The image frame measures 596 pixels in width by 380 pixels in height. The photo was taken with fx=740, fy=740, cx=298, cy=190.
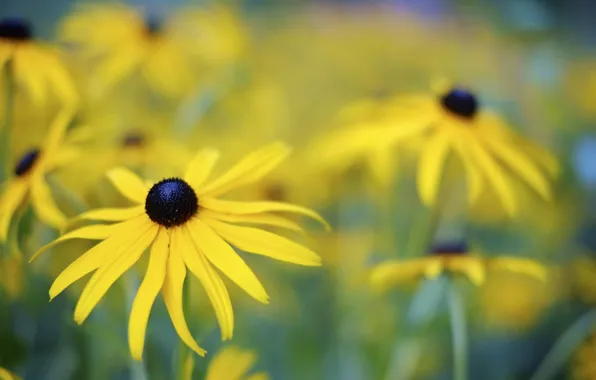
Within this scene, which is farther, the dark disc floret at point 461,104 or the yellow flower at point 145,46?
the yellow flower at point 145,46

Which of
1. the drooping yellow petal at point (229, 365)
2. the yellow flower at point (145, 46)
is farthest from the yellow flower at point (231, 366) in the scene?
the yellow flower at point (145, 46)

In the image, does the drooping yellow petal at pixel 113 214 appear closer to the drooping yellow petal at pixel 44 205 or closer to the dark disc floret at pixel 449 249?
the drooping yellow petal at pixel 44 205

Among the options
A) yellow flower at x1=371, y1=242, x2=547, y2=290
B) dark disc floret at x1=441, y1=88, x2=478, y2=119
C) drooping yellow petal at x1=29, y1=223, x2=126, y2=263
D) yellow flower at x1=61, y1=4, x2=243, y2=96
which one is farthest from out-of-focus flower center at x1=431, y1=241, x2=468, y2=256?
yellow flower at x1=61, y1=4, x2=243, y2=96

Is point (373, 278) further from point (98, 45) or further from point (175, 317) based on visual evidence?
point (98, 45)

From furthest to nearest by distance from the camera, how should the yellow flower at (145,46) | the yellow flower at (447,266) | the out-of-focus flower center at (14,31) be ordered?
the yellow flower at (145,46)
the out-of-focus flower center at (14,31)
the yellow flower at (447,266)

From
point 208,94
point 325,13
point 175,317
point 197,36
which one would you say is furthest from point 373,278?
point 325,13
